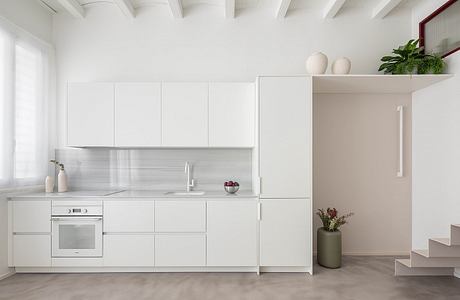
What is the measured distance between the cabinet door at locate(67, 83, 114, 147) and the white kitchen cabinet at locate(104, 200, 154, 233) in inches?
30.4

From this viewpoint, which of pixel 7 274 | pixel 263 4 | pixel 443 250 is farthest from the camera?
pixel 263 4

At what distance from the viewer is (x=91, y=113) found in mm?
3705

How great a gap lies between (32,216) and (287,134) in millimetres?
2859

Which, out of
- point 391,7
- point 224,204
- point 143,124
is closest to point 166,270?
point 224,204

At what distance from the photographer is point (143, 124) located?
3.70 m

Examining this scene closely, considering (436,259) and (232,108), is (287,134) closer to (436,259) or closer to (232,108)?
(232,108)

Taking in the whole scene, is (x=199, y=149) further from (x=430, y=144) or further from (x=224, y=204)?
(x=430, y=144)

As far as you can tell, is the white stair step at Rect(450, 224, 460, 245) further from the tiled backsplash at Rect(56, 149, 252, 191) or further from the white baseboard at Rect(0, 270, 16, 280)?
the white baseboard at Rect(0, 270, 16, 280)

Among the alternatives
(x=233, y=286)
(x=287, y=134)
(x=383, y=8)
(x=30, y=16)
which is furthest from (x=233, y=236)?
(x=30, y=16)

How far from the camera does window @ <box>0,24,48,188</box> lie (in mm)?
3311

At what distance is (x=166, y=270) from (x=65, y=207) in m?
1.27

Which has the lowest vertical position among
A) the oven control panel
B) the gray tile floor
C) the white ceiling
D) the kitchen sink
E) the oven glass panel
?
the gray tile floor

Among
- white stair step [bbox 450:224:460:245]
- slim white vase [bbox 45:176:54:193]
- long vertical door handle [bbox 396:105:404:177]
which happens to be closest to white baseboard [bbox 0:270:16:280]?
slim white vase [bbox 45:176:54:193]

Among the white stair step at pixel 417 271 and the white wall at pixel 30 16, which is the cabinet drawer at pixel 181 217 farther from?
the white wall at pixel 30 16
